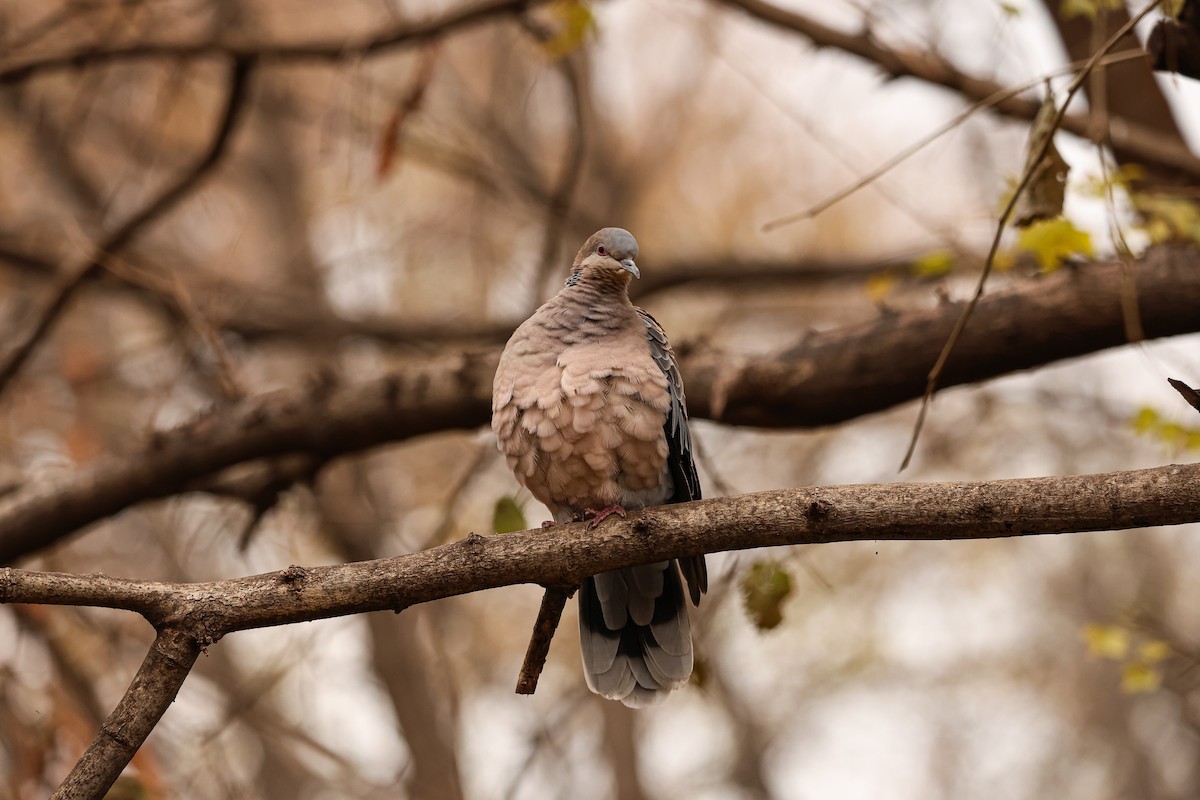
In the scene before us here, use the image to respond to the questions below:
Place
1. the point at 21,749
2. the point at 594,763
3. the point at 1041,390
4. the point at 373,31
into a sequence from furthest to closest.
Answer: the point at 594,763 → the point at 1041,390 → the point at 373,31 → the point at 21,749

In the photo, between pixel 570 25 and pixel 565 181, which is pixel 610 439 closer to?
pixel 570 25

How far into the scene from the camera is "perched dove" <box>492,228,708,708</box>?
3475mm

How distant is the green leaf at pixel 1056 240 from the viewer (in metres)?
4.23

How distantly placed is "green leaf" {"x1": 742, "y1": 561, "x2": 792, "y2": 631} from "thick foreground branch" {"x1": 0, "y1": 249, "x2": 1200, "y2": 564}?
841mm

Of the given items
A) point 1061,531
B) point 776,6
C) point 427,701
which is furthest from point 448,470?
point 1061,531

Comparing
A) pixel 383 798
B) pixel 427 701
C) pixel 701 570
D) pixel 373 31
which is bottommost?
pixel 383 798

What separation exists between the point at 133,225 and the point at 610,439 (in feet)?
11.1

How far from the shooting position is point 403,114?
5.14 meters

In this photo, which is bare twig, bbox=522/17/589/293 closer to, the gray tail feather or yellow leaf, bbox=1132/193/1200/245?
the gray tail feather

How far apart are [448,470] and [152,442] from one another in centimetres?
435

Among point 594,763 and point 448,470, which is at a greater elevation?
point 448,470

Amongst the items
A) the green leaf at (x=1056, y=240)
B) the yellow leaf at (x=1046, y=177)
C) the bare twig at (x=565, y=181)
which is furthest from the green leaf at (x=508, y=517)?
the bare twig at (x=565, y=181)

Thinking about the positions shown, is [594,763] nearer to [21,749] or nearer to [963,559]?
[963,559]

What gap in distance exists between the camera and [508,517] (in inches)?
146
